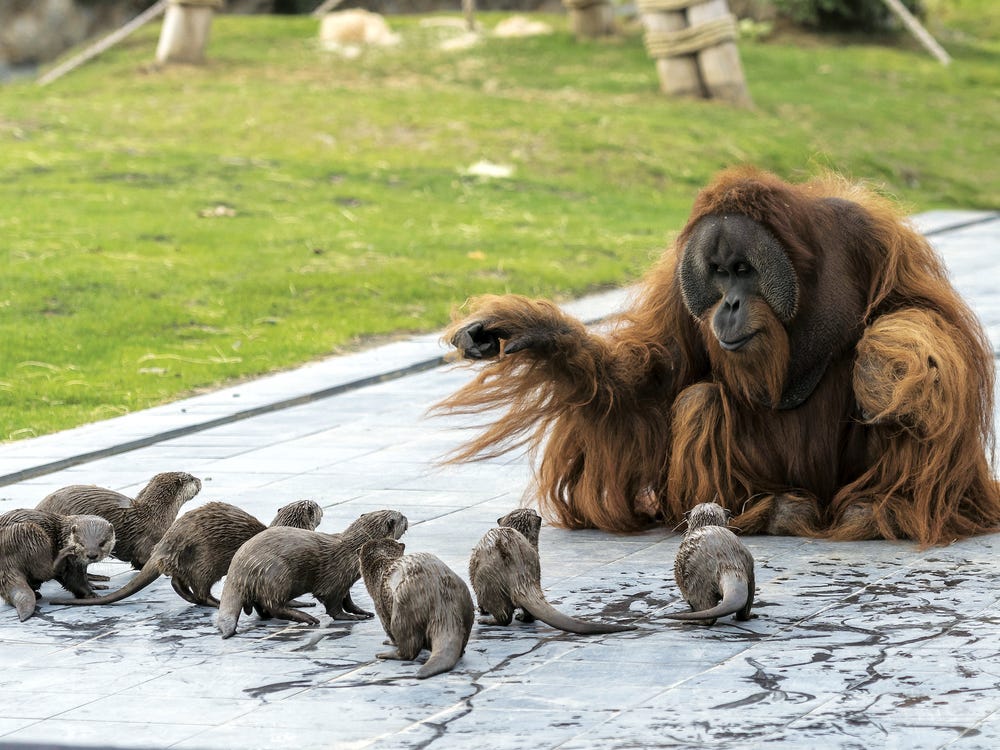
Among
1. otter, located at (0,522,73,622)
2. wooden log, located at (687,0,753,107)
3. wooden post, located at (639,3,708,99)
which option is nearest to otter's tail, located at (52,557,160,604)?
otter, located at (0,522,73,622)

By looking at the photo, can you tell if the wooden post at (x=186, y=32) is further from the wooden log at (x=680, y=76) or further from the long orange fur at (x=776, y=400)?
the long orange fur at (x=776, y=400)

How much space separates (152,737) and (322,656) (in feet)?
2.11

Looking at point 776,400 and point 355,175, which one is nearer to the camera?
point 776,400

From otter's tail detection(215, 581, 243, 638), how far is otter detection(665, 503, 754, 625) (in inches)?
43.4

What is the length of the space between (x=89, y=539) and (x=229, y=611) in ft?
1.88

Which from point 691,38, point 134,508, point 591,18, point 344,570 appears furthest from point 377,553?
point 591,18

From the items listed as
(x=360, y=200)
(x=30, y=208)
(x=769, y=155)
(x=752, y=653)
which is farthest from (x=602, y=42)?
(x=752, y=653)

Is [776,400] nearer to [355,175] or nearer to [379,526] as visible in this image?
[379,526]

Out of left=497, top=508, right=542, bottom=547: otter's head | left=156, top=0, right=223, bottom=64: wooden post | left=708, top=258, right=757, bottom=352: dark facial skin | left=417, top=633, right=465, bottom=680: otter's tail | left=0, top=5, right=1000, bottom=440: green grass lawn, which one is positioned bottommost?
left=417, top=633, right=465, bottom=680: otter's tail

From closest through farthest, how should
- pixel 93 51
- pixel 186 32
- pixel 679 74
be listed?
pixel 679 74 → pixel 186 32 → pixel 93 51

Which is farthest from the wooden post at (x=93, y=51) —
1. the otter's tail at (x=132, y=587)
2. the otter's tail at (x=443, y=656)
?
the otter's tail at (x=443, y=656)

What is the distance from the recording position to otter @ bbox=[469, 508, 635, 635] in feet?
13.4

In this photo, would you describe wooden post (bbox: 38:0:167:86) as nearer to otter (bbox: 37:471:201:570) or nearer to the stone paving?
the stone paving

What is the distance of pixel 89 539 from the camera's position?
450 centimetres
